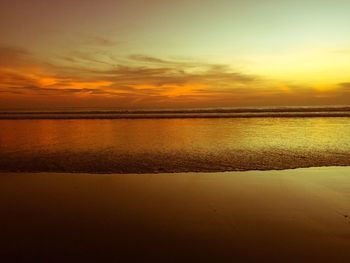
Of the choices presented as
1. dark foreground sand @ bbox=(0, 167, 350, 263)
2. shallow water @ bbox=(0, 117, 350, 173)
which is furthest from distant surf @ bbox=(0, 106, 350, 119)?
dark foreground sand @ bbox=(0, 167, 350, 263)

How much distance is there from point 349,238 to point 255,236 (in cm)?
134

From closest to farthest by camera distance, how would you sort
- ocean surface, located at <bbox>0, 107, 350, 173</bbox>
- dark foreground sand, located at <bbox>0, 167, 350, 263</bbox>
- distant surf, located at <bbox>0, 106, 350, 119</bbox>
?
dark foreground sand, located at <bbox>0, 167, 350, 263</bbox> < ocean surface, located at <bbox>0, 107, 350, 173</bbox> < distant surf, located at <bbox>0, 106, 350, 119</bbox>

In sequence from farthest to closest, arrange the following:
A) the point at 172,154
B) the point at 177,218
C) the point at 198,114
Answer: the point at 198,114 → the point at 172,154 → the point at 177,218

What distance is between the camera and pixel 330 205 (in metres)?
6.99

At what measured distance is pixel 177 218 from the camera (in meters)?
6.26

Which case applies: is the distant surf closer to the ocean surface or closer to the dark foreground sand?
the ocean surface

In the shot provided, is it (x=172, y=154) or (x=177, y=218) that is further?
(x=172, y=154)

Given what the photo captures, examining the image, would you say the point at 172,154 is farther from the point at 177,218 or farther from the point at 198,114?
the point at 198,114

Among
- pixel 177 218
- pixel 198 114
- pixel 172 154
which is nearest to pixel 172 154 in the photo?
pixel 172 154

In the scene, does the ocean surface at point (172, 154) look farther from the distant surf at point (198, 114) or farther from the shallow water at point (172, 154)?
the distant surf at point (198, 114)

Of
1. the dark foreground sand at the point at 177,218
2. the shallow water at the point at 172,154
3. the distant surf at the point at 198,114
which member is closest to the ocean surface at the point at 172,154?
the shallow water at the point at 172,154

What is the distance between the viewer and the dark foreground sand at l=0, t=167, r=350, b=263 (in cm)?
484

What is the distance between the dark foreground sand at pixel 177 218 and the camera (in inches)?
190

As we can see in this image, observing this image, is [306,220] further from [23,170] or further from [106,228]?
[23,170]
